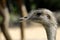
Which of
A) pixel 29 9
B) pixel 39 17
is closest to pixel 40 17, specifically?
pixel 39 17

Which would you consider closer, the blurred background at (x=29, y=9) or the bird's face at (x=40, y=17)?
the bird's face at (x=40, y=17)

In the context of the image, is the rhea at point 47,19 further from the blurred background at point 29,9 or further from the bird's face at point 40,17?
the blurred background at point 29,9

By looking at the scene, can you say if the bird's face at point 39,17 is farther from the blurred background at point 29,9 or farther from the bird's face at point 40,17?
the blurred background at point 29,9

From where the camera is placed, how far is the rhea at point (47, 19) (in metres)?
4.91

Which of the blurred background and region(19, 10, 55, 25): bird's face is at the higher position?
region(19, 10, 55, 25): bird's face

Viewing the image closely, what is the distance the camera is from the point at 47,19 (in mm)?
4973

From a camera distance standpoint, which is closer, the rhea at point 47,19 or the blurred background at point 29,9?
the rhea at point 47,19

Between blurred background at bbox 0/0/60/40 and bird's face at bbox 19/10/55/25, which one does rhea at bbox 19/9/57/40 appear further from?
blurred background at bbox 0/0/60/40

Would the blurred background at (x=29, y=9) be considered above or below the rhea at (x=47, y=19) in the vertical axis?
below

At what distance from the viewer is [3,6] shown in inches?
263

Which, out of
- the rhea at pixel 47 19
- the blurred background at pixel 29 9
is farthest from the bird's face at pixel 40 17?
the blurred background at pixel 29 9

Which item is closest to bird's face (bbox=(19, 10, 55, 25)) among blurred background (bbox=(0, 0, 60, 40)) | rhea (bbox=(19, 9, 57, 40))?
rhea (bbox=(19, 9, 57, 40))

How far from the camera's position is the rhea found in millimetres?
4906

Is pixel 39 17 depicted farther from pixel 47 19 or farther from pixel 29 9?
pixel 29 9
